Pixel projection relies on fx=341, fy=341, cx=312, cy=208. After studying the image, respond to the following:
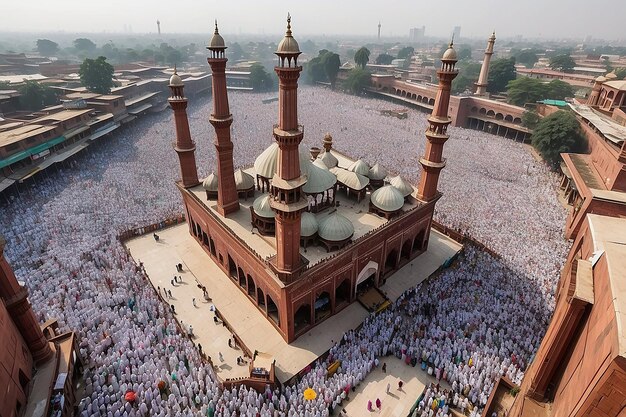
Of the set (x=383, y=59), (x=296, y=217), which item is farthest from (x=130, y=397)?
(x=383, y=59)

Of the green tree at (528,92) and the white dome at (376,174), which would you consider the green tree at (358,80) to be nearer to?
the green tree at (528,92)

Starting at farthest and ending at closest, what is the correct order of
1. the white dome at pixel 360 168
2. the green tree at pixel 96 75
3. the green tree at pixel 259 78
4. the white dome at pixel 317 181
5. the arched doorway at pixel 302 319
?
the green tree at pixel 259 78 < the green tree at pixel 96 75 < the white dome at pixel 360 168 < the white dome at pixel 317 181 < the arched doorway at pixel 302 319

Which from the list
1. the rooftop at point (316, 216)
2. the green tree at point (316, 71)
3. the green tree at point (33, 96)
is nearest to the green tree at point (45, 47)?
the green tree at point (316, 71)

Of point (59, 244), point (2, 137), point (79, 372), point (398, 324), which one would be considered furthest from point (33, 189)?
point (398, 324)

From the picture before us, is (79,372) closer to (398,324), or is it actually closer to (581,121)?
A: (398,324)

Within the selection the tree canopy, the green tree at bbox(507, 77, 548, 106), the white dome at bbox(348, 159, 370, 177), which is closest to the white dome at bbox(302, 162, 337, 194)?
the white dome at bbox(348, 159, 370, 177)
